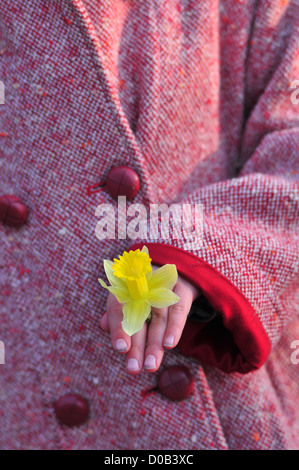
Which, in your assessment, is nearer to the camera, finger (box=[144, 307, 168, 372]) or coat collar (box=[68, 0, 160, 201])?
finger (box=[144, 307, 168, 372])

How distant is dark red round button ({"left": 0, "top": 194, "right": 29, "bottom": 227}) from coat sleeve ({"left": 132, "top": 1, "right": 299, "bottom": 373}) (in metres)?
0.23

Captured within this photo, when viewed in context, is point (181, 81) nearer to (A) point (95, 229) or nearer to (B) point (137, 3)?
(B) point (137, 3)

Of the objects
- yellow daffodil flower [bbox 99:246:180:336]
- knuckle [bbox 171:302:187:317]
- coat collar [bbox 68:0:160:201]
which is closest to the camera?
yellow daffodil flower [bbox 99:246:180:336]

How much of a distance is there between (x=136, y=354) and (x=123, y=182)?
0.31 m

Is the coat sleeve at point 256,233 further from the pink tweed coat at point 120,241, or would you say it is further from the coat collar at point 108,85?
the coat collar at point 108,85

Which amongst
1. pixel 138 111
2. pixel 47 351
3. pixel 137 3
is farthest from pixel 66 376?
pixel 137 3

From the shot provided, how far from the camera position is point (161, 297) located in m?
0.57

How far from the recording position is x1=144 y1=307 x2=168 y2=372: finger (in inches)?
24.0

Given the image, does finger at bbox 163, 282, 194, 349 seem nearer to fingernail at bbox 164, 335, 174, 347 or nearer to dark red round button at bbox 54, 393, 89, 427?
fingernail at bbox 164, 335, 174, 347

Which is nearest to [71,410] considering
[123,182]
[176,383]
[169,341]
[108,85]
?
[176,383]

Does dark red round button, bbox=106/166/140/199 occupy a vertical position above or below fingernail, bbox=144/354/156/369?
above

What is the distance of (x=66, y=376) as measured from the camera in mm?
830

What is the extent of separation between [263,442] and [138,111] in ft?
2.27

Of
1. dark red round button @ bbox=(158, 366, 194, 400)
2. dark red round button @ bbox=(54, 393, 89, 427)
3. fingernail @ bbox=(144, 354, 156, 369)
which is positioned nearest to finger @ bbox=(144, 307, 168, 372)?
fingernail @ bbox=(144, 354, 156, 369)
